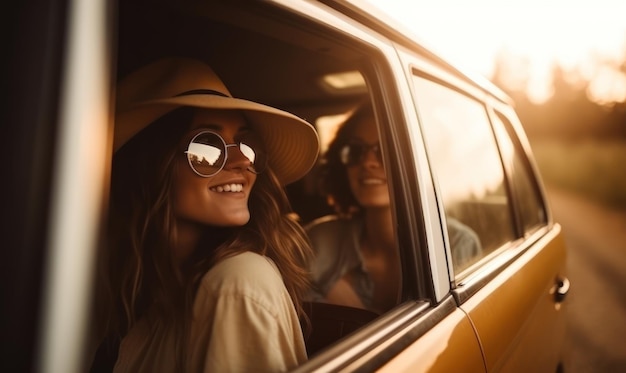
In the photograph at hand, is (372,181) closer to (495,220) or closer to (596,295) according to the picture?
(495,220)

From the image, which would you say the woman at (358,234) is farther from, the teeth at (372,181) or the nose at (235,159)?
the nose at (235,159)

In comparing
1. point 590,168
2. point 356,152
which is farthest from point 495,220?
point 590,168

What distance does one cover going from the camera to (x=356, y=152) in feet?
8.98

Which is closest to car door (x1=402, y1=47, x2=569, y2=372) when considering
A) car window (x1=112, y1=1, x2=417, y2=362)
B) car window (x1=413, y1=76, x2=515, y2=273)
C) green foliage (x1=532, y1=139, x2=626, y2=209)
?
car window (x1=413, y1=76, x2=515, y2=273)

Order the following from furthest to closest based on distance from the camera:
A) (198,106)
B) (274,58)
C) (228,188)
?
1. (274,58)
2. (228,188)
3. (198,106)

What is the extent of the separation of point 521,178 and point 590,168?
67.6 feet

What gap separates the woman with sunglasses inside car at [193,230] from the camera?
3.74ft

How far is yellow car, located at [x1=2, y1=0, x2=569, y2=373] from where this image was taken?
58 centimetres

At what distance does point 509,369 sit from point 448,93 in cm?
101

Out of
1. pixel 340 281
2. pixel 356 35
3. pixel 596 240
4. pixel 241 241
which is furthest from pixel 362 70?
pixel 596 240

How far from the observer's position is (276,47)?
2201 mm

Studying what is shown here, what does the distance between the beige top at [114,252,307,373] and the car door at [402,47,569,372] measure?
1.99 feet

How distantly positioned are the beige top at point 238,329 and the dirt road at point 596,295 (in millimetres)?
2735

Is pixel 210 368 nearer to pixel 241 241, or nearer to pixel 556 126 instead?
pixel 241 241
